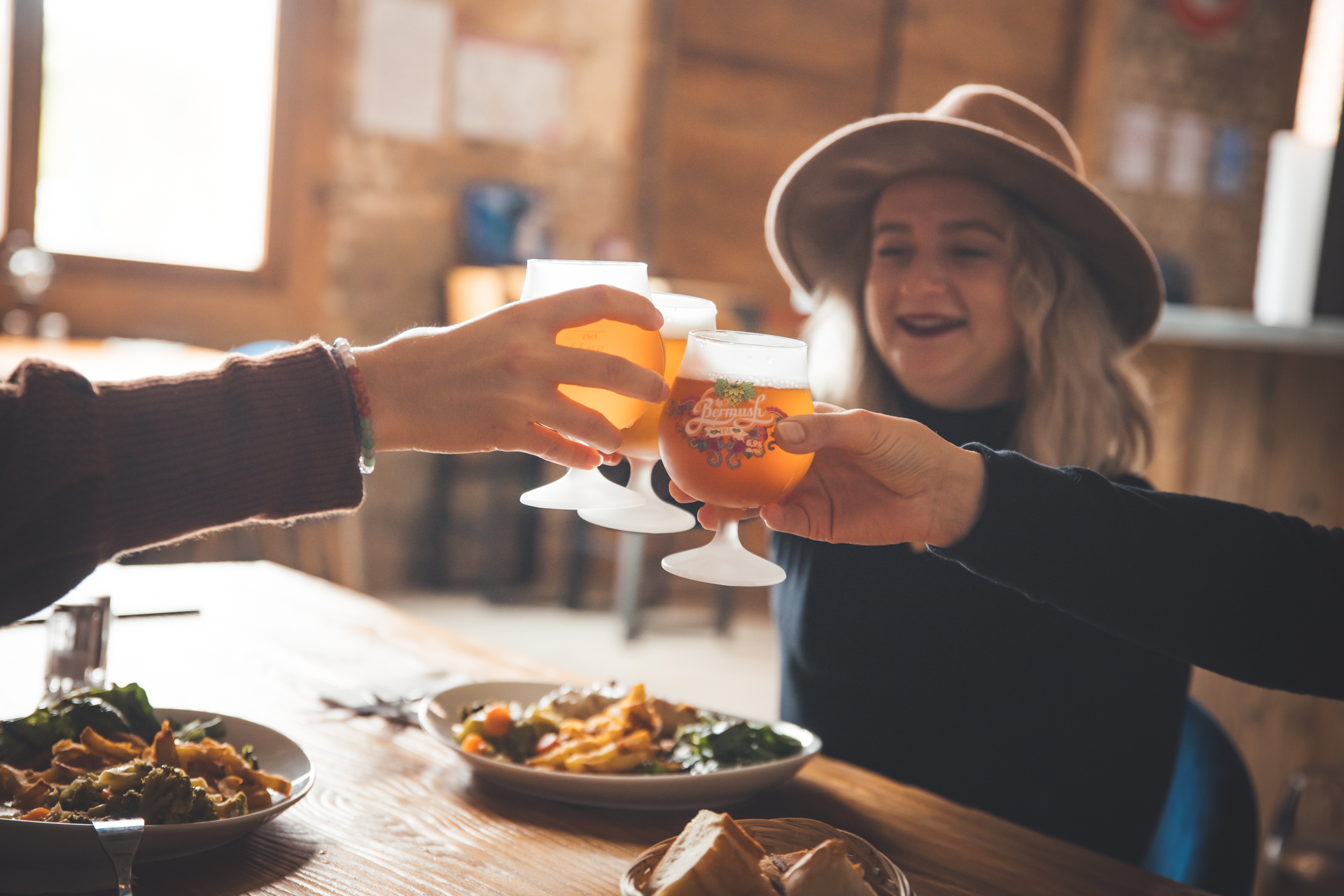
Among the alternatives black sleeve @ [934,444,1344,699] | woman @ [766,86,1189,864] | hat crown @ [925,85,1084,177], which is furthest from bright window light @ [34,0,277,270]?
black sleeve @ [934,444,1344,699]

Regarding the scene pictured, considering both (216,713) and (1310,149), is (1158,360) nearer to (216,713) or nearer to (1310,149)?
(1310,149)

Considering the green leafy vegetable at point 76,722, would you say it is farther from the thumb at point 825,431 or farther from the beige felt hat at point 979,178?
the beige felt hat at point 979,178

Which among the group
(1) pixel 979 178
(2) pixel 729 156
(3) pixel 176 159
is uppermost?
(2) pixel 729 156

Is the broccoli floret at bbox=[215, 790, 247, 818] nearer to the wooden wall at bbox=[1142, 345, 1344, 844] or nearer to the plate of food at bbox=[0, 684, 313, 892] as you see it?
the plate of food at bbox=[0, 684, 313, 892]

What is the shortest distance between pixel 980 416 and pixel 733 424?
918 mm

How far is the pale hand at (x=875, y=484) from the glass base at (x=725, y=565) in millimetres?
24

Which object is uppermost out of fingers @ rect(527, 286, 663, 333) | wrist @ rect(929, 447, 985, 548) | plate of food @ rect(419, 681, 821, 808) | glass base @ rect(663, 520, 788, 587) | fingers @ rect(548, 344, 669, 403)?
fingers @ rect(527, 286, 663, 333)

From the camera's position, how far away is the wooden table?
98 centimetres

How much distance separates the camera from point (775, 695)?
13.4ft

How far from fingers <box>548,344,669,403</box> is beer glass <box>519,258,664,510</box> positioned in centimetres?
2

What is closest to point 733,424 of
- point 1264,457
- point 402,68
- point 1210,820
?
point 1210,820

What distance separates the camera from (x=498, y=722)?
1236mm

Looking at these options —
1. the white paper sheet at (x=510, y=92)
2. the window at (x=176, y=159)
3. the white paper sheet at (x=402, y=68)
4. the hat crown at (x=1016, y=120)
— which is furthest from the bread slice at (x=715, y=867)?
the white paper sheet at (x=510, y=92)

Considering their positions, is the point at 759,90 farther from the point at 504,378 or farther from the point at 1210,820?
the point at 504,378
